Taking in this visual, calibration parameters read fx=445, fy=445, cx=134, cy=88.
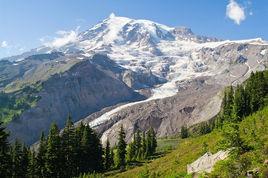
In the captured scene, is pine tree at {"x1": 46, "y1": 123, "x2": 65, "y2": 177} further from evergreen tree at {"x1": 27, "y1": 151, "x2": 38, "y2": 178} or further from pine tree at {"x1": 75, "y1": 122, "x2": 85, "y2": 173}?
pine tree at {"x1": 75, "y1": 122, "x2": 85, "y2": 173}

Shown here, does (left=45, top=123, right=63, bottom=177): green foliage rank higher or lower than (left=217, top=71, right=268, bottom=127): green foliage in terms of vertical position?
lower

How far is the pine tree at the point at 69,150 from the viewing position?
348 ft

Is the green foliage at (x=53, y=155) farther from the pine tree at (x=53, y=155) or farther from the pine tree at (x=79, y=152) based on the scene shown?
the pine tree at (x=79, y=152)

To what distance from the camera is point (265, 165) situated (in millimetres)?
32156

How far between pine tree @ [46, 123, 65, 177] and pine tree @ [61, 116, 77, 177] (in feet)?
8.95

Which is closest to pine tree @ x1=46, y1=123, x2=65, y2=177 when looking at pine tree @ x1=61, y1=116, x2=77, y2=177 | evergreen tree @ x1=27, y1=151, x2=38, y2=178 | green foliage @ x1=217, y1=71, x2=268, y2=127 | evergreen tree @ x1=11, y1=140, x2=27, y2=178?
evergreen tree @ x1=27, y1=151, x2=38, y2=178

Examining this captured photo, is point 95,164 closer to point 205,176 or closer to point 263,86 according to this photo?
point 263,86

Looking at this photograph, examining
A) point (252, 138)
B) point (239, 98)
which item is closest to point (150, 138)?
point (239, 98)

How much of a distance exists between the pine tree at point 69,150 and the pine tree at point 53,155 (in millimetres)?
2727

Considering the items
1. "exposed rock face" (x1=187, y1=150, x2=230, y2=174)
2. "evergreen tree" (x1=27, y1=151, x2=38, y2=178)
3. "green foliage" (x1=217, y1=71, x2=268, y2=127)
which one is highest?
"green foliage" (x1=217, y1=71, x2=268, y2=127)

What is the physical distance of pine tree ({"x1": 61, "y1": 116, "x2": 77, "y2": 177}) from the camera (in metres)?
106

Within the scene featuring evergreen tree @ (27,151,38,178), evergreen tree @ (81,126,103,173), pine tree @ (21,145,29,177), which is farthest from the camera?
evergreen tree @ (81,126,103,173)

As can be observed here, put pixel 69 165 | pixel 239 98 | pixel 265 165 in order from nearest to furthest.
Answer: pixel 265 165, pixel 69 165, pixel 239 98

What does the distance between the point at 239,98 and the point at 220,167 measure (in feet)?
313
